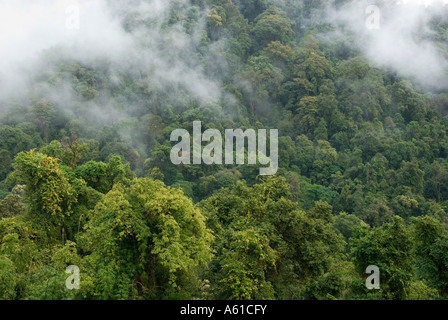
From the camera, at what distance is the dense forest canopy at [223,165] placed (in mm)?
9273

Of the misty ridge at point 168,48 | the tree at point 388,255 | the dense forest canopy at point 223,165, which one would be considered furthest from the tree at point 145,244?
the misty ridge at point 168,48

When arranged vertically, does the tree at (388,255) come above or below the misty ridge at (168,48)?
below

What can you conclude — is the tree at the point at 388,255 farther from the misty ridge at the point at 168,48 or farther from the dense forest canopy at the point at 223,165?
A: the misty ridge at the point at 168,48

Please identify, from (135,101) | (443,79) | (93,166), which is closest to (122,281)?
(93,166)

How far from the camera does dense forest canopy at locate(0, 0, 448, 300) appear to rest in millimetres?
9273

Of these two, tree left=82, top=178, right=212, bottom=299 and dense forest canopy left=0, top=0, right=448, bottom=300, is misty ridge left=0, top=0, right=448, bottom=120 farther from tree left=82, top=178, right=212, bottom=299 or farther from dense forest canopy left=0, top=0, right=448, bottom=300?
tree left=82, top=178, right=212, bottom=299

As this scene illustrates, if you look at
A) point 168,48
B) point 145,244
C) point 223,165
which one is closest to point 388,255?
point 145,244

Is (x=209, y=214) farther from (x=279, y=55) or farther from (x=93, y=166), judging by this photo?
(x=279, y=55)

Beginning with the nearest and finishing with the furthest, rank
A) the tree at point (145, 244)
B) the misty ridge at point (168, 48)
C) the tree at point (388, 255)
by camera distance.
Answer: the tree at point (145, 244), the tree at point (388, 255), the misty ridge at point (168, 48)

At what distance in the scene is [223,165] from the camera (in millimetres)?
34438

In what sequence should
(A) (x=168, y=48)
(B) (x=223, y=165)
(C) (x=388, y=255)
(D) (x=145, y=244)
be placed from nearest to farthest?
(D) (x=145, y=244) < (C) (x=388, y=255) < (B) (x=223, y=165) < (A) (x=168, y=48)

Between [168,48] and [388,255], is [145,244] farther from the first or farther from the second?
[168,48]

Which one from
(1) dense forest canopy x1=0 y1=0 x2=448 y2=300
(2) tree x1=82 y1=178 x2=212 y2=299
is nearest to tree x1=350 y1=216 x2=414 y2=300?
(1) dense forest canopy x1=0 y1=0 x2=448 y2=300

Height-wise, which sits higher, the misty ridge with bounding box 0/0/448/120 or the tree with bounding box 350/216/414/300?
the misty ridge with bounding box 0/0/448/120
